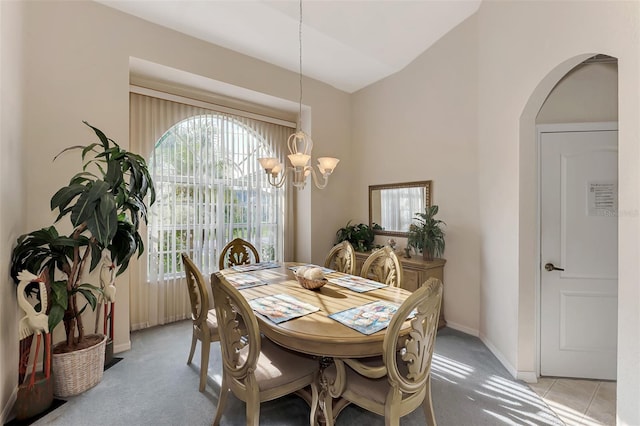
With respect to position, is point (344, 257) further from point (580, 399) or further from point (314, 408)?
point (580, 399)

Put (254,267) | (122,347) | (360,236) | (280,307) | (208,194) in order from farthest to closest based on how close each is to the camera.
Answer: (360,236), (208,194), (254,267), (122,347), (280,307)

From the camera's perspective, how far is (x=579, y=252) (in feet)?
7.78

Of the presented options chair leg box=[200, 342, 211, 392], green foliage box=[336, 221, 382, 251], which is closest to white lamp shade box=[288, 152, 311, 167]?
chair leg box=[200, 342, 211, 392]

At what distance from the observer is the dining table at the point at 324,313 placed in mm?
1436

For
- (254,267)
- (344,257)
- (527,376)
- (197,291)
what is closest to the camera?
(197,291)

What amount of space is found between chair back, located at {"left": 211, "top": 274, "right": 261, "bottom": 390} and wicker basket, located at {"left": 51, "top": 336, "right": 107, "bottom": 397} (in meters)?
1.34

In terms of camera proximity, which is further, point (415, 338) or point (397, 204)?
point (397, 204)

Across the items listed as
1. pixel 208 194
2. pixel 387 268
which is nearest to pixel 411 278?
pixel 387 268

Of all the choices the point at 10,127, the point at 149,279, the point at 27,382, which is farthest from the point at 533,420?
the point at 10,127

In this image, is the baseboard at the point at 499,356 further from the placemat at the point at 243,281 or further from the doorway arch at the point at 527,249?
the placemat at the point at 243,281

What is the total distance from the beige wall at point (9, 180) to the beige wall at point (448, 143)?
3.86m

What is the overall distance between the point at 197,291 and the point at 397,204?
2.84m

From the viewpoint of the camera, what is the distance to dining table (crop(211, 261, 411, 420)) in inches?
56.5

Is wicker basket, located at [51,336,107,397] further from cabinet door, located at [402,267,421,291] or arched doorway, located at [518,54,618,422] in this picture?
arched doorway, located at [518,54,618,422]
